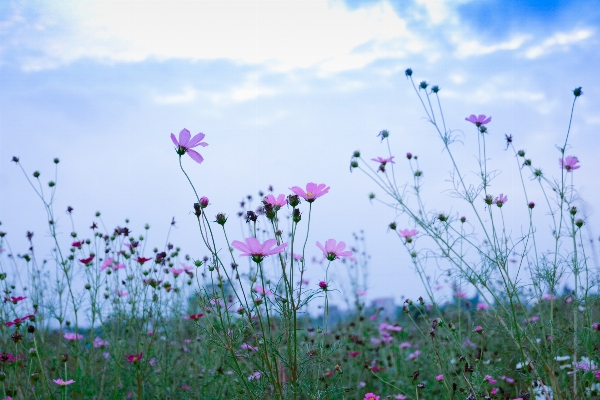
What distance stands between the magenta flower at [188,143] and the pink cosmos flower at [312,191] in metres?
0.35

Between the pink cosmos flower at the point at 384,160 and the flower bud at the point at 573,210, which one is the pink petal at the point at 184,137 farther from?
the flower bud at the point at 573,210

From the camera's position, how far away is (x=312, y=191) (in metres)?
1.65

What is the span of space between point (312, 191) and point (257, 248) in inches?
10.4

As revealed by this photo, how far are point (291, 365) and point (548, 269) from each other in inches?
59.7

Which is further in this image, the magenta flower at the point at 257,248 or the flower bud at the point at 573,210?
the flower bud at the point at 573,210

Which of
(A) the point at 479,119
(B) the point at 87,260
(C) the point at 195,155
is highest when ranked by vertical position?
(A) the point at 479,119

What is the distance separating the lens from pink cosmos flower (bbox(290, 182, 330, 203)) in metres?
1.62

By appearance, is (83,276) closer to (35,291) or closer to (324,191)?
(35,291)

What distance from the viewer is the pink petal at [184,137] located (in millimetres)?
1667

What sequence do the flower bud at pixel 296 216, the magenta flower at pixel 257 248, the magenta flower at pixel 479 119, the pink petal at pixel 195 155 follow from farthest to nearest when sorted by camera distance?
the magenta flower at pixel 479 119
the pink petal at pixel 195 155
the flower bud at pixel 296 216
the magenta flower at pixel 257 248

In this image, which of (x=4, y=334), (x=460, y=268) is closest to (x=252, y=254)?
(x=460, y=268)

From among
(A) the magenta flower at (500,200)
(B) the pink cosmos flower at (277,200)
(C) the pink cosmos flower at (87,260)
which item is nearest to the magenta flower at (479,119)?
(A) the magenta flower at (500,200)

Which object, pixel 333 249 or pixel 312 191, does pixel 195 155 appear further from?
pixel 333 249

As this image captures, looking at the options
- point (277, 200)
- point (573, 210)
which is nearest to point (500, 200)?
point (573, 210)
